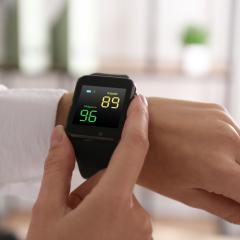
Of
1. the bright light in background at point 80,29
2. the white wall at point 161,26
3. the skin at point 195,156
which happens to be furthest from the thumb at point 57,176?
the white wall at point 161,26

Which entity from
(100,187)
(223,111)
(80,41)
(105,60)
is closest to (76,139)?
(100,187)

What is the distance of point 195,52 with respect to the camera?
3164 millimetres

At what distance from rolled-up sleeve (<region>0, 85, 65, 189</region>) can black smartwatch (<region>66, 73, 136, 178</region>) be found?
0.45 feet

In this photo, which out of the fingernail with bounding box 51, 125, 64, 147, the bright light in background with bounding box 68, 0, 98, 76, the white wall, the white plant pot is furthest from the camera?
the white wall

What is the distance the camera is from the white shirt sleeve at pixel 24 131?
96 cm

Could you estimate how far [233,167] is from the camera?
805mm

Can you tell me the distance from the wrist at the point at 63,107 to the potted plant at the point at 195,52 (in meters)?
2.21

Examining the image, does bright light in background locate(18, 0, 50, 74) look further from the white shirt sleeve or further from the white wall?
the white shirt sleeve

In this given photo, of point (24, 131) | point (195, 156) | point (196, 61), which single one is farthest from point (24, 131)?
point (196, 61)

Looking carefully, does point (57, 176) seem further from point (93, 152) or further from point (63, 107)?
point (63, 107)

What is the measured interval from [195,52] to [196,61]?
50 mm

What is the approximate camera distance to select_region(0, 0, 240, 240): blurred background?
117 inches

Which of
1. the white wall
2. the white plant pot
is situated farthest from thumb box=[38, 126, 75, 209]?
the white wall

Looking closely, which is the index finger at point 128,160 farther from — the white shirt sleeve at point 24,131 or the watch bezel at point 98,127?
the white shirt sleeve at point 24,131
